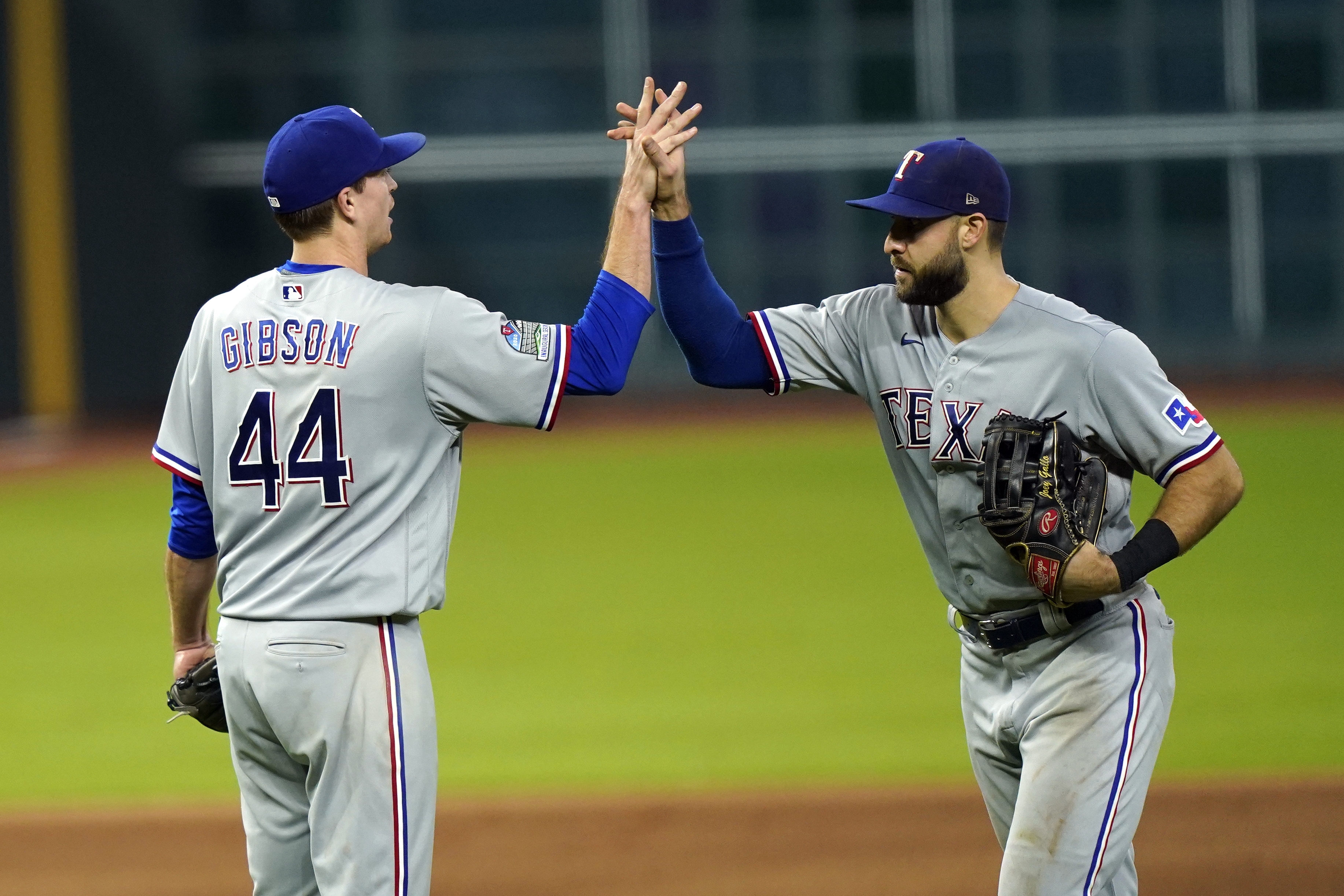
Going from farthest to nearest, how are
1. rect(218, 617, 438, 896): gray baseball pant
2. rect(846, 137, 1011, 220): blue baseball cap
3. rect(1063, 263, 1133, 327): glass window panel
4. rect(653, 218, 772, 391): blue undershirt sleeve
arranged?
1. rect(1063, 263, 1133, 327): glass window panel
2. rect(653, 218, 772, 391): blue undershirt sleeve
3. rect(846, 137, 1011, 220): blue baseball cap
4. rect(218, 617, 438, 896): gray baseball pant

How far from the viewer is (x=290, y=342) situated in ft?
10.5

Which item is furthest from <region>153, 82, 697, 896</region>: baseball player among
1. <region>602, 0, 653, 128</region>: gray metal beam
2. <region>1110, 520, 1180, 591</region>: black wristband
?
<region>602, 0, 653, 128</region>: gray metal beam

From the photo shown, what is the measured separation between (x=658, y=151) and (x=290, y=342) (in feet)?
3.59

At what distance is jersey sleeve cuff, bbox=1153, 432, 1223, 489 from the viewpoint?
359 centimetres

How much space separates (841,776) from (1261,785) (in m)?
1.69

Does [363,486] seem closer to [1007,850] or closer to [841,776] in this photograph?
[1007,850]

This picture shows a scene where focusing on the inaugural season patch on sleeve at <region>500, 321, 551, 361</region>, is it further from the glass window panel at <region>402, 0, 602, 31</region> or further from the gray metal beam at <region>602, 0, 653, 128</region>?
the glass window panel at <region>402, 0, 602, 31</region>

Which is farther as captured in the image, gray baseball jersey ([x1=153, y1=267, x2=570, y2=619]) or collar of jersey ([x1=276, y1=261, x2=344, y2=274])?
collar of jersey ([x1=276, y1=261, x2=344, y2=274])

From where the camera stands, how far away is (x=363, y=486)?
125 inches

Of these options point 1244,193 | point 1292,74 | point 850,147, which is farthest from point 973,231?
point 1292,74

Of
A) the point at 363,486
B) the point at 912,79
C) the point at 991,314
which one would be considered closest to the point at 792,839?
the point at 991,314

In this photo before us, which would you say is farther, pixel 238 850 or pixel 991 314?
pixel 238 850

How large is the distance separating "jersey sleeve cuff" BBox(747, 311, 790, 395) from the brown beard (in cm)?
39

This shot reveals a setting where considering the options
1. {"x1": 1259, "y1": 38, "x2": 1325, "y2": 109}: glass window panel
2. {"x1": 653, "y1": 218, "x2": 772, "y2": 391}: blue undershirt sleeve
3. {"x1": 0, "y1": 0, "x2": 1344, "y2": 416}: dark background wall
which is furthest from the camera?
{"x1": 1259, "y1": 38, "x2": 1325, "y2": 109}: glass window panel
